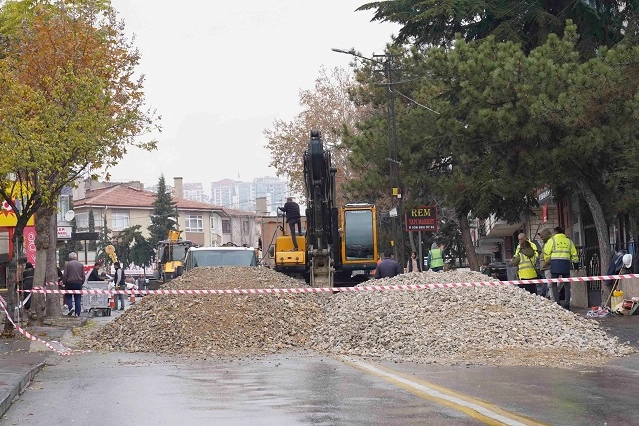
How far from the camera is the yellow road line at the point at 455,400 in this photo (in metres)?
9.50

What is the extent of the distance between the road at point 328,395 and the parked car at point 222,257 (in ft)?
64.6

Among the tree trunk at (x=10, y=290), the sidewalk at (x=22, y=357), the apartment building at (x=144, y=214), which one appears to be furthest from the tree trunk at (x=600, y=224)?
the apartment building at (x=144, y=214)

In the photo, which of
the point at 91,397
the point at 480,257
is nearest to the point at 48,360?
the point at 91,397

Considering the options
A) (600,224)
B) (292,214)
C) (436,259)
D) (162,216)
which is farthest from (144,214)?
(600,224)

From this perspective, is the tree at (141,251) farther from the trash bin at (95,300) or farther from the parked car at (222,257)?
the parked car at (222,257)

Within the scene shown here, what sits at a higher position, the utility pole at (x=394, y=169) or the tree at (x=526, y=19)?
the tree at (x=526, y=19)

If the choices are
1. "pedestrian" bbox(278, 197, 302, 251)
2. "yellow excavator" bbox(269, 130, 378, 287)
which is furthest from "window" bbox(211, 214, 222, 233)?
"pedestrian" bbox(278, 197, 302, 251)

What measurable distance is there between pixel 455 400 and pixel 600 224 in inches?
753

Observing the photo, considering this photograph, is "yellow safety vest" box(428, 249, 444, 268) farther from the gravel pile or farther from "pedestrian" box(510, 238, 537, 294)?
the gravel pile

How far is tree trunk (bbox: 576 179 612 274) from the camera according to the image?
1139 inches

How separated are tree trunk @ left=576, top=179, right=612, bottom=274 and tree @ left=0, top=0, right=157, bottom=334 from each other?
11.1 meters

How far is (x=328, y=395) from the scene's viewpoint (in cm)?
1177

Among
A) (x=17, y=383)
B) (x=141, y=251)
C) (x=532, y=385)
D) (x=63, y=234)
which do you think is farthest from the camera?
(x=141, y=251)

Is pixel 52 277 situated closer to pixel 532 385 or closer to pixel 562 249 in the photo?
pixel 562 249
